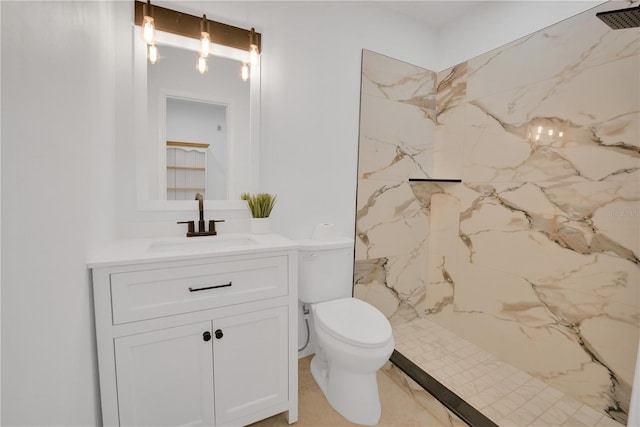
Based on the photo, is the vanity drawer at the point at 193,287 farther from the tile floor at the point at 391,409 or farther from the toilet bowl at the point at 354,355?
the tile floor at the point at 391,409

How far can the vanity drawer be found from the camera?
1049 millimetres

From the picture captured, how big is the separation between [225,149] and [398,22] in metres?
1.65

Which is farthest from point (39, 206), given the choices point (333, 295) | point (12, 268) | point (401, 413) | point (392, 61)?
point (392, 61)

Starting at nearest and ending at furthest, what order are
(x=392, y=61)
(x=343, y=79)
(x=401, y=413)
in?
(x=401, y=413) < (x=343, y=79) < (x=392, y=61)

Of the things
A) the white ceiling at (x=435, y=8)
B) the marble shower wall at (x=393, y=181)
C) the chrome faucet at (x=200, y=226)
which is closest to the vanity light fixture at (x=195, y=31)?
the chrome faucet at (x=200, y=226)

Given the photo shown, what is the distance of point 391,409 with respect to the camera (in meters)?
1.54

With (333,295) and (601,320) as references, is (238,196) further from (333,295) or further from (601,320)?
(601,320)

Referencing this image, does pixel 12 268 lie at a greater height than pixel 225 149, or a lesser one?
lesser

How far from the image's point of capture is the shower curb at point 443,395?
1.46m

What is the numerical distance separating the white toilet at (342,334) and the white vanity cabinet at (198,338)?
0.25 m

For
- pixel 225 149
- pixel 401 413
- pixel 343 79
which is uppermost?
pixel 343 79

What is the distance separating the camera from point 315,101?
1.87 m

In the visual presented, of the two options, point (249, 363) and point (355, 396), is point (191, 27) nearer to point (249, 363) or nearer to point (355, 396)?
point (249, 363)

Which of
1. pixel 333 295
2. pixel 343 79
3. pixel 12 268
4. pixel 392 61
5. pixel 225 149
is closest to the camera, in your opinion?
pixel 12 268
